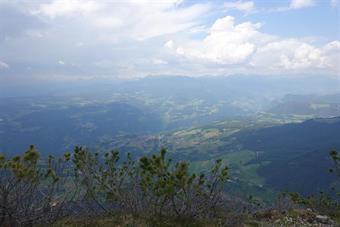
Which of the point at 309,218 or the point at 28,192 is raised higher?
the point at 28,192

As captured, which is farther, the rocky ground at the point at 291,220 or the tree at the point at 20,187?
the rocky ground at the point at 291,220

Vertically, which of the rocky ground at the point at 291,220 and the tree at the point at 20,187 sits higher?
the tree at the point at 20,187

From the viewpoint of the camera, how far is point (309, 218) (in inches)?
1261

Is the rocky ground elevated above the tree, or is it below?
below

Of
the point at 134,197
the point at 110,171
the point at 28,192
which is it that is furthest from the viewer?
the point at 110,171

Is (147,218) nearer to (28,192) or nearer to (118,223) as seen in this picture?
(118,223)

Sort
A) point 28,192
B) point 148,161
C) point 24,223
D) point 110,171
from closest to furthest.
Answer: point 24,223, point 28,192, point 148,161, point 110,171

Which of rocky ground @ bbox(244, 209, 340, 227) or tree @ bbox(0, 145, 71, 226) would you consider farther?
rocky ground @ bbox(244, 209, 340, 227)

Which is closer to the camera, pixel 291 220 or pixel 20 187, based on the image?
pixel 20 187

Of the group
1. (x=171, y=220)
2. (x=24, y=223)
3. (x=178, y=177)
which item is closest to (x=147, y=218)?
(x=171, y=220)

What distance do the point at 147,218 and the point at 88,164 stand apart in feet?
30.2

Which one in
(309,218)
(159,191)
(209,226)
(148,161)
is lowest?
(309,218)

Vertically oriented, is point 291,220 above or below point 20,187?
below

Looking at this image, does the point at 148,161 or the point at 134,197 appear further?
the point at 134,197
